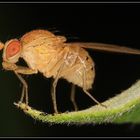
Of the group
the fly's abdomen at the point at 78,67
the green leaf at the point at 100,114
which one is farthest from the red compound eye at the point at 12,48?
the green leaf at the point at 100,114

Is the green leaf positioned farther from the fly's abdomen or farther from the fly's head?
the fly's abdomen

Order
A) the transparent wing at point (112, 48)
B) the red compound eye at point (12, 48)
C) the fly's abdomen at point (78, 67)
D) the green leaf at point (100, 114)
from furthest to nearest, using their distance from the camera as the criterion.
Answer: the fly's abdomen at point (78, 67)
the red compound eye at point (12, 48)
the transparent wing at point (112, 48)
the green leaf at point (100, 114)

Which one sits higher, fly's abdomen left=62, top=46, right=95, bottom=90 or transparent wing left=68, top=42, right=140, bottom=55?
transparent wing left=68, top=42, right=140, bottom=55

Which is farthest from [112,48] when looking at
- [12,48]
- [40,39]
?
[12,48]

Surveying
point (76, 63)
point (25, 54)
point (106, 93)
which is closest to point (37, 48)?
point (25, 54)

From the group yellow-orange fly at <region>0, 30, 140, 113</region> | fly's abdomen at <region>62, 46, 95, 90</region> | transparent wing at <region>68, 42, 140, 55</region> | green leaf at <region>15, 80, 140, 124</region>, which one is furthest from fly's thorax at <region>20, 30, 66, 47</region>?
green leaf at <region>15, 80, 140, 124</region>

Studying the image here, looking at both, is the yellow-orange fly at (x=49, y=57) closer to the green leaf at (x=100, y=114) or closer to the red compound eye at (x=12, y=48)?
the red compound eye at (x=12, y=48)

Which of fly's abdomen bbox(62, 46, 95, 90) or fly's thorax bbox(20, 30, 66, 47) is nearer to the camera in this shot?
fly's thorax bbox(20, 30, 66, 47)

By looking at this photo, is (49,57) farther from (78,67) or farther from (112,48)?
(112,48)

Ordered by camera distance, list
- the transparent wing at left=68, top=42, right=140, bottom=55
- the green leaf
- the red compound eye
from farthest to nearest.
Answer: the red compound eye
the transparent wing at left=68, top=42, right=140, bottom=55
the green leaf
